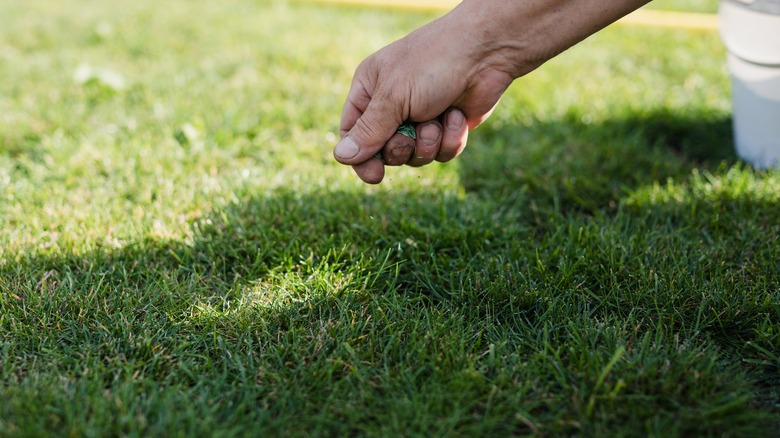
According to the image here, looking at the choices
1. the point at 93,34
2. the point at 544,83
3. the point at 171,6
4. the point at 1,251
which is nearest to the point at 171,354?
the point at 1,251

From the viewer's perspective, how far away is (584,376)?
152cm

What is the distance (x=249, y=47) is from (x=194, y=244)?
2.08 m

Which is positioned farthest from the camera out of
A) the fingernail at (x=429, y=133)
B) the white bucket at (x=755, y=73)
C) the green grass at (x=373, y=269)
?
the white bucket at (x=755, y=73)

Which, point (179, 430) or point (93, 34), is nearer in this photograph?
point (179, 430)

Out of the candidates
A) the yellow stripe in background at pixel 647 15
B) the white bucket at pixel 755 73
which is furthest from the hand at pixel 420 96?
the yellow stripe in background at pixel 647 15

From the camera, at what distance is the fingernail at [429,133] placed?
1.97 m

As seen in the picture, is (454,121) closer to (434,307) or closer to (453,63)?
(453,63)

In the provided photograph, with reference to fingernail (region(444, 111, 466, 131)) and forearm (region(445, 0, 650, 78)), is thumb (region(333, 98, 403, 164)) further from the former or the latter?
forearm (region(445, 0, 650, 78))

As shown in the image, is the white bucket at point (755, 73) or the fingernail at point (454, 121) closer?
the fingernail at point (454, 121)

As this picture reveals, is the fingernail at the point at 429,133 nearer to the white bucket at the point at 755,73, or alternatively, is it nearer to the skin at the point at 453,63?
the skin at the point at 453,63

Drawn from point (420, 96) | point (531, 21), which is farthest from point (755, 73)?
point (420, 96)

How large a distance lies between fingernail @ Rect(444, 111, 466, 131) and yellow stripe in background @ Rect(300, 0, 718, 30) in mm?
2639

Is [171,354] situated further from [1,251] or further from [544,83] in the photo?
[544,83]

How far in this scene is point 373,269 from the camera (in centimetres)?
196
